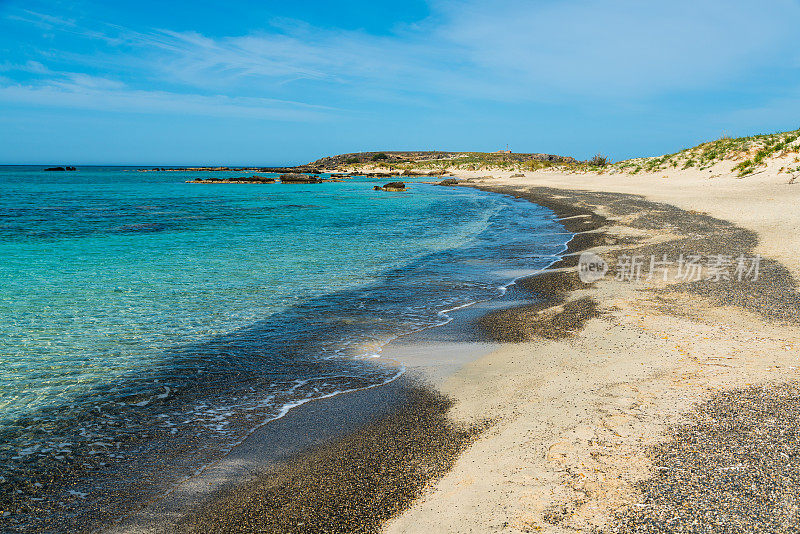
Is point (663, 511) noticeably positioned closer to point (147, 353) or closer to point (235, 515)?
point (235, 515)

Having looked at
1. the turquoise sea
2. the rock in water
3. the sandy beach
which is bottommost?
the turquoise sea

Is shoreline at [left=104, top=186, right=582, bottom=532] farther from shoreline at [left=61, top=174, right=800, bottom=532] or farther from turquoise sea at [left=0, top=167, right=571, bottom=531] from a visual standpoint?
turquoise sea at [left=0, top=167, right=571, bottom=531]

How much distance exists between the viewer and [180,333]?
7.94 m

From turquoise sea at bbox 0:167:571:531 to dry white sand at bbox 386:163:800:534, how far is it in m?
2.02

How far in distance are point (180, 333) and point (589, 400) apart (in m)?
6.59

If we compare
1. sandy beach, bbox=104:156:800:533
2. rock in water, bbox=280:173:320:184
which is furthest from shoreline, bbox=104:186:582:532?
rock in water, bbox=280:173:320:184

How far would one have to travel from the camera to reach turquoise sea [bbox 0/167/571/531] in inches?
176

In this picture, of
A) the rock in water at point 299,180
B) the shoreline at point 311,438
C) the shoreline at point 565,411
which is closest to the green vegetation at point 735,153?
the shoreline at point 565,411

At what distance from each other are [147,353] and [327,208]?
1127 inches

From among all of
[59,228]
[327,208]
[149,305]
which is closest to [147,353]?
[149,305]

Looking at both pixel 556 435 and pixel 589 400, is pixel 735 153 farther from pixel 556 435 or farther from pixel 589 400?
pixel 556 435

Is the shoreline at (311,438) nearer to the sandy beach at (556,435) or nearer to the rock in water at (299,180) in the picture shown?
the sandy beach at (556,435)

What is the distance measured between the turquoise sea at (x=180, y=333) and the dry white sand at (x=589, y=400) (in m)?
2.02

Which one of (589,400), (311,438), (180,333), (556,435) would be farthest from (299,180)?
(556,435)
